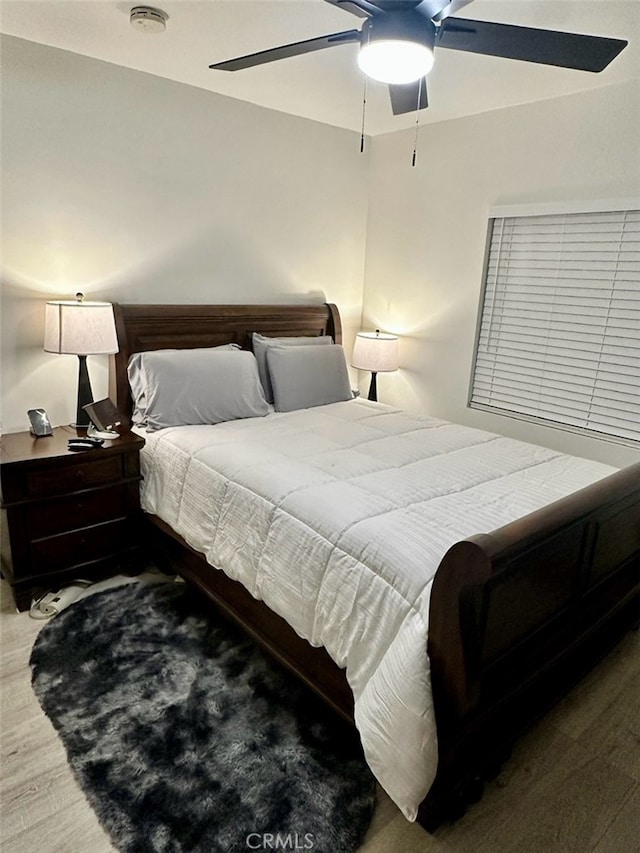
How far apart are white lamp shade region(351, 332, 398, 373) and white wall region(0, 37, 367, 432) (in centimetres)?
59

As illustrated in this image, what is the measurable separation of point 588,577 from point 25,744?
2014 millimetres

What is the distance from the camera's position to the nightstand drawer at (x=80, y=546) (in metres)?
2.47

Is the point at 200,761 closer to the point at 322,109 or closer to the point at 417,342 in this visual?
the point at 417,342

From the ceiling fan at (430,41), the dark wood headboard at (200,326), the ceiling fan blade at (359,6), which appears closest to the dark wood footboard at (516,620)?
the ceiling fan at (430,41)

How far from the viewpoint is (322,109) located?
3.37 metres

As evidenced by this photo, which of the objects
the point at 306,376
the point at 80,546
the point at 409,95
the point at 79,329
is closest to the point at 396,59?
the point at 409,95

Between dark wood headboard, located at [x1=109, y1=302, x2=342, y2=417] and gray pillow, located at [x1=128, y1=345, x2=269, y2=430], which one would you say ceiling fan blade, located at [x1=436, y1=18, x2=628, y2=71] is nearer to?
gray pillow, located at [x1=128, y1=345, x2=269, y2=430]

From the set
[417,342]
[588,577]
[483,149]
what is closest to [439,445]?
[588,577]

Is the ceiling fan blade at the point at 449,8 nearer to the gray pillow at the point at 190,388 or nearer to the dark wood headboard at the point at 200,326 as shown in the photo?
the gray pillow at the point at 190,388

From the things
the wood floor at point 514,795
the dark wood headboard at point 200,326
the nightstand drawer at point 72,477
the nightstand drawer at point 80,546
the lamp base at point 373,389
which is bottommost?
the wood floor at point 514,795

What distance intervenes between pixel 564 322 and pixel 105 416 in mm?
2635

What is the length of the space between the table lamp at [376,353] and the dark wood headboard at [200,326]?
22 centimetres

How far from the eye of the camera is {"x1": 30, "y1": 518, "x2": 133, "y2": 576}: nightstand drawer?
2.47 meters

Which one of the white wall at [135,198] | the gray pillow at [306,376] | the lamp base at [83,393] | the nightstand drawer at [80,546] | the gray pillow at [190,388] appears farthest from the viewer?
the gray pillow at [306,376]
